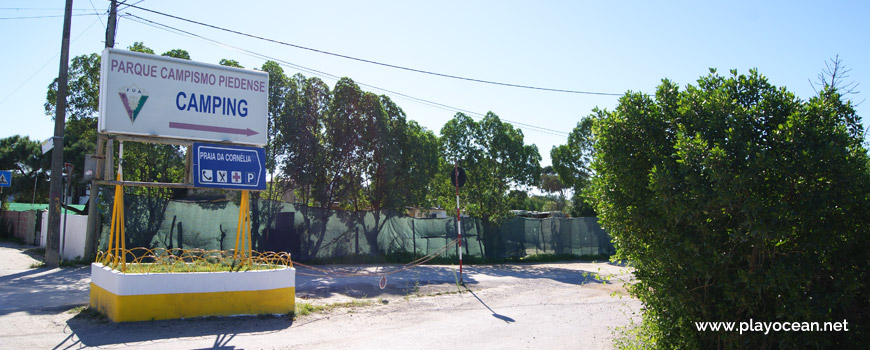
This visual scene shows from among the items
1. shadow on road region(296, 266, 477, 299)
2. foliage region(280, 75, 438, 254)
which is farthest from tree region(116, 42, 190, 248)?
shadow on road region(296, 266, 477, 299)

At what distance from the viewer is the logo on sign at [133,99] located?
28.5 feet

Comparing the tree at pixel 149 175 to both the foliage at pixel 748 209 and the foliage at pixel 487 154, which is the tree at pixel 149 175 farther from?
the foliage at pixel 748 209

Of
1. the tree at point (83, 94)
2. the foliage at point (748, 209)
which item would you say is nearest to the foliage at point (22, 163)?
the tree at point (83, 94)

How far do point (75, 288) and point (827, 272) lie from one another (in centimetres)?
1283

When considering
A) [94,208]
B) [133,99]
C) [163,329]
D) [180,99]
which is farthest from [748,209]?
[94,208]

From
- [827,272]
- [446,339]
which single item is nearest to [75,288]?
[446,339]

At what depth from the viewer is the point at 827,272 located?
453cm

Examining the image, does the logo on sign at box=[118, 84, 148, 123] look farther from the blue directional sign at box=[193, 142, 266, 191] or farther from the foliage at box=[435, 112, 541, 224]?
the foliage at box=[435, 112, 541, 224]

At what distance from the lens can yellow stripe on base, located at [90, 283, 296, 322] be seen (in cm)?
790

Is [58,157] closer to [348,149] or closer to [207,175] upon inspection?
[348,149]

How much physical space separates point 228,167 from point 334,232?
9719 mm

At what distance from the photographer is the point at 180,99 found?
9109 millimetres

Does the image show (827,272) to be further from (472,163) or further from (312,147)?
(472,163)

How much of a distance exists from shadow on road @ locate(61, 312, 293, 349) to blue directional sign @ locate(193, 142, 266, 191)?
2.20 meters
